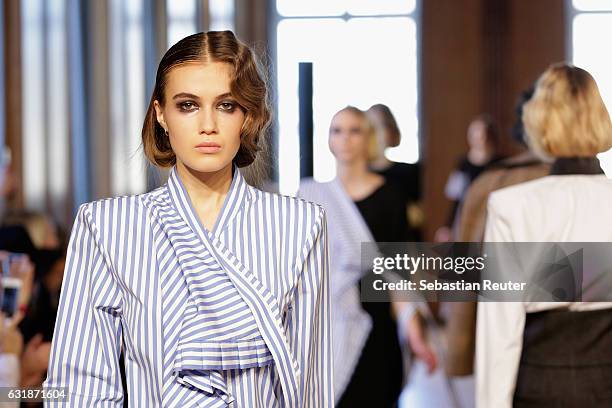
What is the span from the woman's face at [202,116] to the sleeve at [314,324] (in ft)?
0.67

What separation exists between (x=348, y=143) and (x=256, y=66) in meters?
1.35

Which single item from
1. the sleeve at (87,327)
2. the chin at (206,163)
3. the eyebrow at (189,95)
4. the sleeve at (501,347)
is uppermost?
the eyebrow at (189,95)

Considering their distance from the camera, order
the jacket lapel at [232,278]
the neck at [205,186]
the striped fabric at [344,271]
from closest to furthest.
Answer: the jacket lapel at [232,278] < the neck at [205,186] < the striped fabric at [344,271]

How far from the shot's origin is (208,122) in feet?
5.05

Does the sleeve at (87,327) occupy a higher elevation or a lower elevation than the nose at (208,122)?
lower

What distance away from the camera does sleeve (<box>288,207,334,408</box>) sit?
Result: 62.5 inches

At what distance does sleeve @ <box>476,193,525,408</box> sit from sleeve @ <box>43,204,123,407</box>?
983 mm

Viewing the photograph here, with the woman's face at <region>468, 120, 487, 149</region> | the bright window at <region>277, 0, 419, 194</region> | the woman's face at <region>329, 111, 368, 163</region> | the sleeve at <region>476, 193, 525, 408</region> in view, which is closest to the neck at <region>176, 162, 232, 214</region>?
the sleeve at <region>476, 193, 525, 408</region>

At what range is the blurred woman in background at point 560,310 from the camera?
221 centimetres

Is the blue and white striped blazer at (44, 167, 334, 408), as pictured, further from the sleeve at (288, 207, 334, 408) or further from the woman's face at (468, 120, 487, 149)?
the woman's face at (468, 120, 487, 149)

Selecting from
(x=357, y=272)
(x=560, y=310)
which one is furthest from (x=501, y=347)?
(x=357, y=272)

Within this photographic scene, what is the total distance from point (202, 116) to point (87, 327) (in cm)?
38

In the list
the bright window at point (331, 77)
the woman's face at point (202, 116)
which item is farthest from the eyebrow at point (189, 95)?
the bright window at point (331, 77)

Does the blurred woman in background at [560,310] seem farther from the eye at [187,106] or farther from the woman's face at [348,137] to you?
the eye at [187,106]
